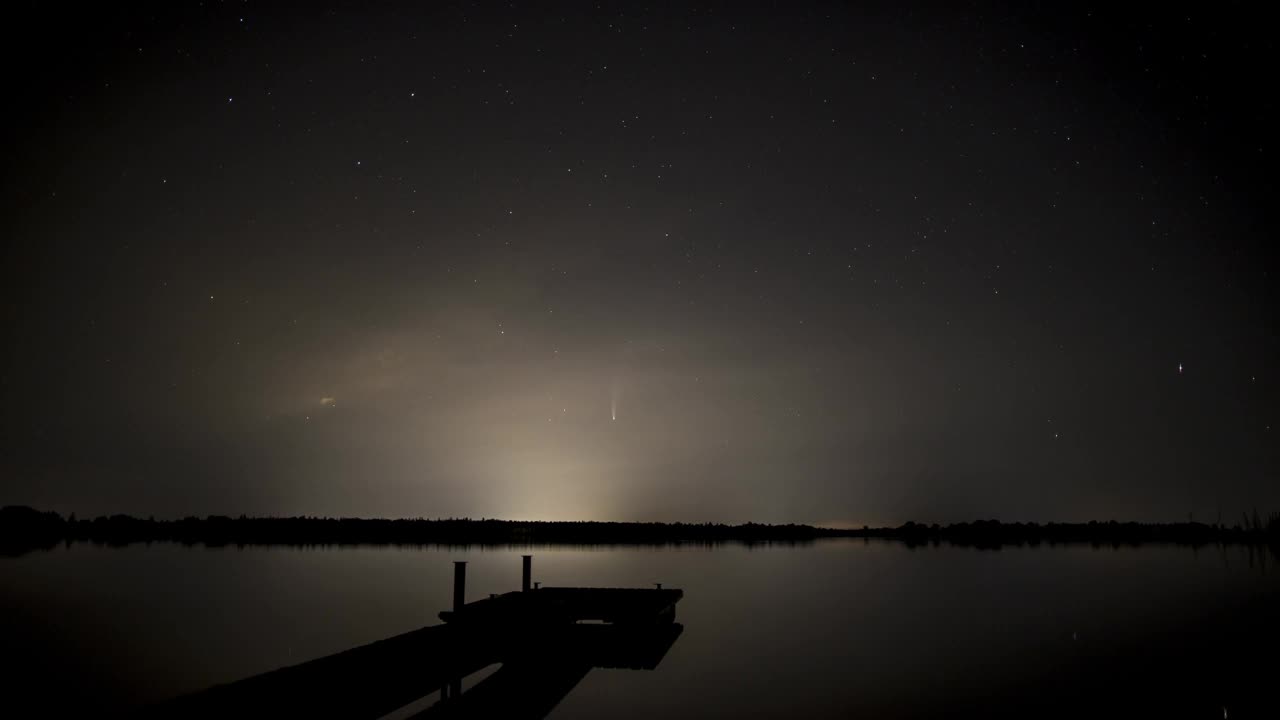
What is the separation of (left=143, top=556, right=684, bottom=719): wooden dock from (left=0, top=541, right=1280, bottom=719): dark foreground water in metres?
2.67

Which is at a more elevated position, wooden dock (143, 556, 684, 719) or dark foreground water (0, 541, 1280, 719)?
wooden dock (143, 556, 684, 719)

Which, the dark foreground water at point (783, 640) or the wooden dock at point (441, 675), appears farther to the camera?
the dark foreground water at point (783, 640)

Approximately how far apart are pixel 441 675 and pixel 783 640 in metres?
16.8

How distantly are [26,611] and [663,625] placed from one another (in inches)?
996

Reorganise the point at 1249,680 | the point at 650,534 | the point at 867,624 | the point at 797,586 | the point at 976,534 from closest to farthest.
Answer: the point at 1249,680, the point at 867,624, the point at 797,586, the point at 650,534, the point at 976,534

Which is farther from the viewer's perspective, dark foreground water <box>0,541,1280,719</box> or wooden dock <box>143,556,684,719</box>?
dark foreground water <box>0,541,1280,719</box>

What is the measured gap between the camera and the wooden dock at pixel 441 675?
8.61 metres

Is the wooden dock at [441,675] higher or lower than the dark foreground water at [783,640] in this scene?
higher

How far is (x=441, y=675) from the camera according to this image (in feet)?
36.3

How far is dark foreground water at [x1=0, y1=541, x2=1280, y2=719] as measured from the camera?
1748 centimetres

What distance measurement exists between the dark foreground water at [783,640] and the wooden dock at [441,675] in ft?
8.77

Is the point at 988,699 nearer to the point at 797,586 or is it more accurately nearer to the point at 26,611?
the point at 797,586

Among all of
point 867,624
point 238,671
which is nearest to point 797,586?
point 867,624

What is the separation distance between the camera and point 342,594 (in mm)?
37125
